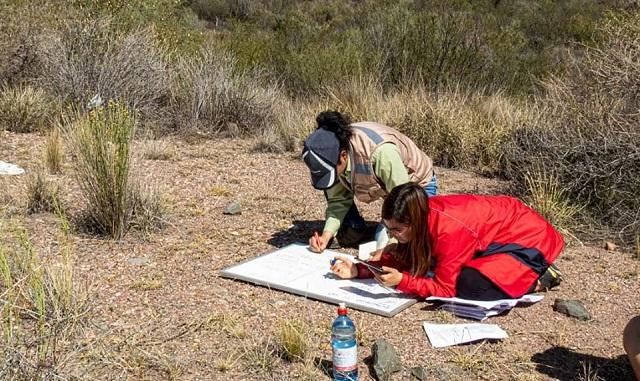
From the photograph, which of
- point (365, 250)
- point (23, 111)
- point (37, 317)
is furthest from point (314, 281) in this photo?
point (23, 111)

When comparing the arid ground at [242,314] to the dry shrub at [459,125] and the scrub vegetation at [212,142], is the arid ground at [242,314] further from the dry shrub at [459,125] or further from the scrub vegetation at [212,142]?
the dry shrub at [459,125]

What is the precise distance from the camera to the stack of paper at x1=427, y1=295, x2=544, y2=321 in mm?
4270

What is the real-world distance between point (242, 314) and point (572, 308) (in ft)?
5.90

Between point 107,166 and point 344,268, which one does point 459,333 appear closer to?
point 344,268

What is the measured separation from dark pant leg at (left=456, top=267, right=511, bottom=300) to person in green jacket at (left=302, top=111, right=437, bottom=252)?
81 centimetres

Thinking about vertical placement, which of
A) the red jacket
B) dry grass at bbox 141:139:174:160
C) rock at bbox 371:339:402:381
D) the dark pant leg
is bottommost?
dry grass at bbox 141:139:174:160

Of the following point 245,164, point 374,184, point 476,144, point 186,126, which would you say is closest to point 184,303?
point 374,184

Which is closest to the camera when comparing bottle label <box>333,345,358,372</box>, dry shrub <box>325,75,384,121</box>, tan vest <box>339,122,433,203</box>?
bottle label <box>333,345,358,372</box>

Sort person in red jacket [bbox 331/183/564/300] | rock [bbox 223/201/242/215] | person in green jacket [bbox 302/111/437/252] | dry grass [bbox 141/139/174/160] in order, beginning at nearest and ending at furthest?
person in red jacket [bbox 331/183/564/300], person in green jacket [bbox 302/111/437/252], rock [bbox 223/201/242/215], dry grass [bbox 141/139/174/160]

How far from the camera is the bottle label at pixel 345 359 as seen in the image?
3.46 m

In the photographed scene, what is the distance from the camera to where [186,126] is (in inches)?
375

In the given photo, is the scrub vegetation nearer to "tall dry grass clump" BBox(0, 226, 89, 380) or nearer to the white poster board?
"tall dry grass clump" BBox(0, 226, 89, 380)

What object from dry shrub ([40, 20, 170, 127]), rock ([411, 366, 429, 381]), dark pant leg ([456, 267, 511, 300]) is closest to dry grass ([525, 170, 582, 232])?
dark pant leg ([456, 267, 511, 300])

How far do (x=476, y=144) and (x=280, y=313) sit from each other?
14.8 ft
